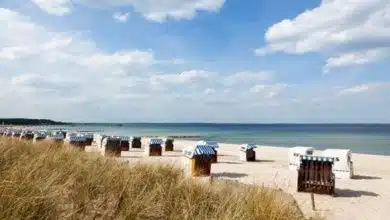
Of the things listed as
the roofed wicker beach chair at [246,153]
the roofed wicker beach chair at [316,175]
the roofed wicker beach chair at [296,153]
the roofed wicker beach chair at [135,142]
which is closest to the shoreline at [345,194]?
the roofed wicker beach chair at [316,175]

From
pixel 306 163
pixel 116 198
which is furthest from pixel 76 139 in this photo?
pixel 116 198

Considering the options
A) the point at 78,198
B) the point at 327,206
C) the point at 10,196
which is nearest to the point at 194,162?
the point at 327,206

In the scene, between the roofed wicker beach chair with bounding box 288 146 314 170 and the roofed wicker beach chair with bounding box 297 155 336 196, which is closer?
the roofed wicker beach chair with bounding box 297 155 336 196

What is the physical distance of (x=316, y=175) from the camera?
10.7 m

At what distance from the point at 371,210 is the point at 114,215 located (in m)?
6.04

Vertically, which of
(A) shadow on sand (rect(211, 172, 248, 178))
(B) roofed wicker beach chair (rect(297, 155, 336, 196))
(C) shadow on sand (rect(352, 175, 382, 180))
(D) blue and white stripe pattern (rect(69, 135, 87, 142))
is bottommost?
(C) shadow on sand (rect(352, 175, 382, 180))

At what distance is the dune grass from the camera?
154 inches

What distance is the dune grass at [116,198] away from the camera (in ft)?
12.8

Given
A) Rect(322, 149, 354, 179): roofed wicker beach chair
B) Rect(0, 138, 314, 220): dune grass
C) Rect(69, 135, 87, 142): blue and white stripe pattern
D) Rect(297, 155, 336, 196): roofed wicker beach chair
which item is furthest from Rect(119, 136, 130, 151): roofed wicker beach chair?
Rect(0, 138, 314, 220): dune grass

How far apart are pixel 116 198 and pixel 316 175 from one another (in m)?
7.01

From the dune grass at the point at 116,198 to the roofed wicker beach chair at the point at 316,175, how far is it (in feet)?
16.4

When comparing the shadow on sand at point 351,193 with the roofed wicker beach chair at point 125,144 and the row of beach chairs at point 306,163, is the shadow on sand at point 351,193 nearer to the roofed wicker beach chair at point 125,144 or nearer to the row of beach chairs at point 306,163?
the row of beach chairs at point 306,163

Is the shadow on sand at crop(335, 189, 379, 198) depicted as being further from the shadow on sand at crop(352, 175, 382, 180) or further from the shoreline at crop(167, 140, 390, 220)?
the shadow on sand at crop(352, 175, 382, 180)

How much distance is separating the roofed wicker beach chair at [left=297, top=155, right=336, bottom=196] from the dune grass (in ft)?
16.4
